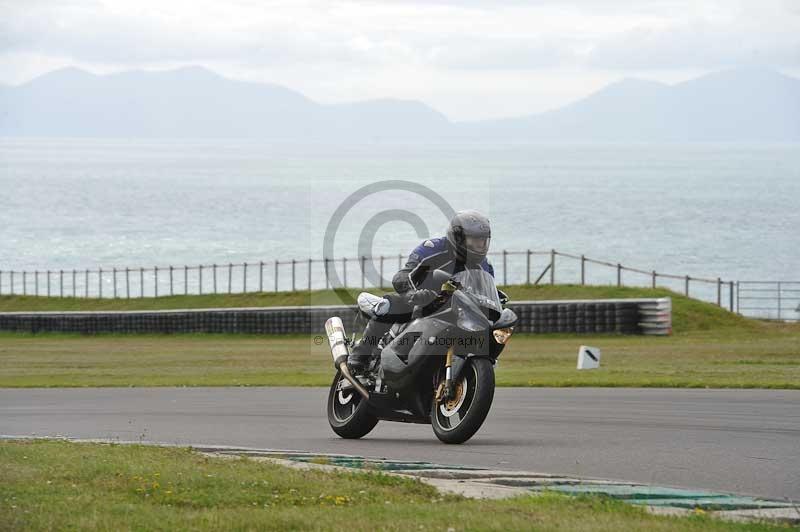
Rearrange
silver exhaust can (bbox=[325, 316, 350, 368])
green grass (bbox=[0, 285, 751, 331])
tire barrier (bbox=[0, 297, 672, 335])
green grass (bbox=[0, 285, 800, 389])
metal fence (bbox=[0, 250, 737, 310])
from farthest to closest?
metal fence (bbox=[0, 250, 737, 310]) → green grass (bbox=[0, 285, 751, 331]) → tire barrier (bbox=[0, 297, 672, 335]) → green grass (bbox=[0, 285, 800, 389]) → silver exhaust can (bbox=[325, 316, 350, 368])

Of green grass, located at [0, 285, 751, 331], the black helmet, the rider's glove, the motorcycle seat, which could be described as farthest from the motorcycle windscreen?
green grass, located at [0, 285, 751, 331]

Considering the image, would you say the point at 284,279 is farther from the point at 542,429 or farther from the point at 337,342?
the point at 542,429

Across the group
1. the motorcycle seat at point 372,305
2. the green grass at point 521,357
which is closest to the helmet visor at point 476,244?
the motorcycle seat at point 372,305

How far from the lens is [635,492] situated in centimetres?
852

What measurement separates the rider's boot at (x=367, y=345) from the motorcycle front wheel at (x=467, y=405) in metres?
0.94

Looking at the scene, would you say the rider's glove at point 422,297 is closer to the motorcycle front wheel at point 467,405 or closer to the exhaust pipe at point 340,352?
the motorcycle front wheel at point 467,405

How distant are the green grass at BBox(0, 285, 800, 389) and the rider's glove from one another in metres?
3.76

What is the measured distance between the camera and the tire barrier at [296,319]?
34.9 metres

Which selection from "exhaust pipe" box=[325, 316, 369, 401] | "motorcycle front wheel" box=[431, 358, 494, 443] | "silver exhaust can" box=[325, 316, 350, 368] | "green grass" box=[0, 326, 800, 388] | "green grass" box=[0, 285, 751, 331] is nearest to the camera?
"motorcycle front wheel" box=[431, 358, 494, 443]

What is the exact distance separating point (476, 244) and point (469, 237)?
0.27 feet

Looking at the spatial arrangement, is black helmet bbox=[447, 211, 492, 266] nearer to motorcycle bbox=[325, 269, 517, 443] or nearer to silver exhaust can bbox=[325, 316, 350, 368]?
motorcycle bbox=[325, 269, 517, 443]

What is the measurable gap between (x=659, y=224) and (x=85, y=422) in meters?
130

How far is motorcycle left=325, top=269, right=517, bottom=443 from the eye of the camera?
36.3ft

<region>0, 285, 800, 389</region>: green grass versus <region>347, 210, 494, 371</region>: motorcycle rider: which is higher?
<region>347, 210, 494, 371</region>: motorcycle rider
